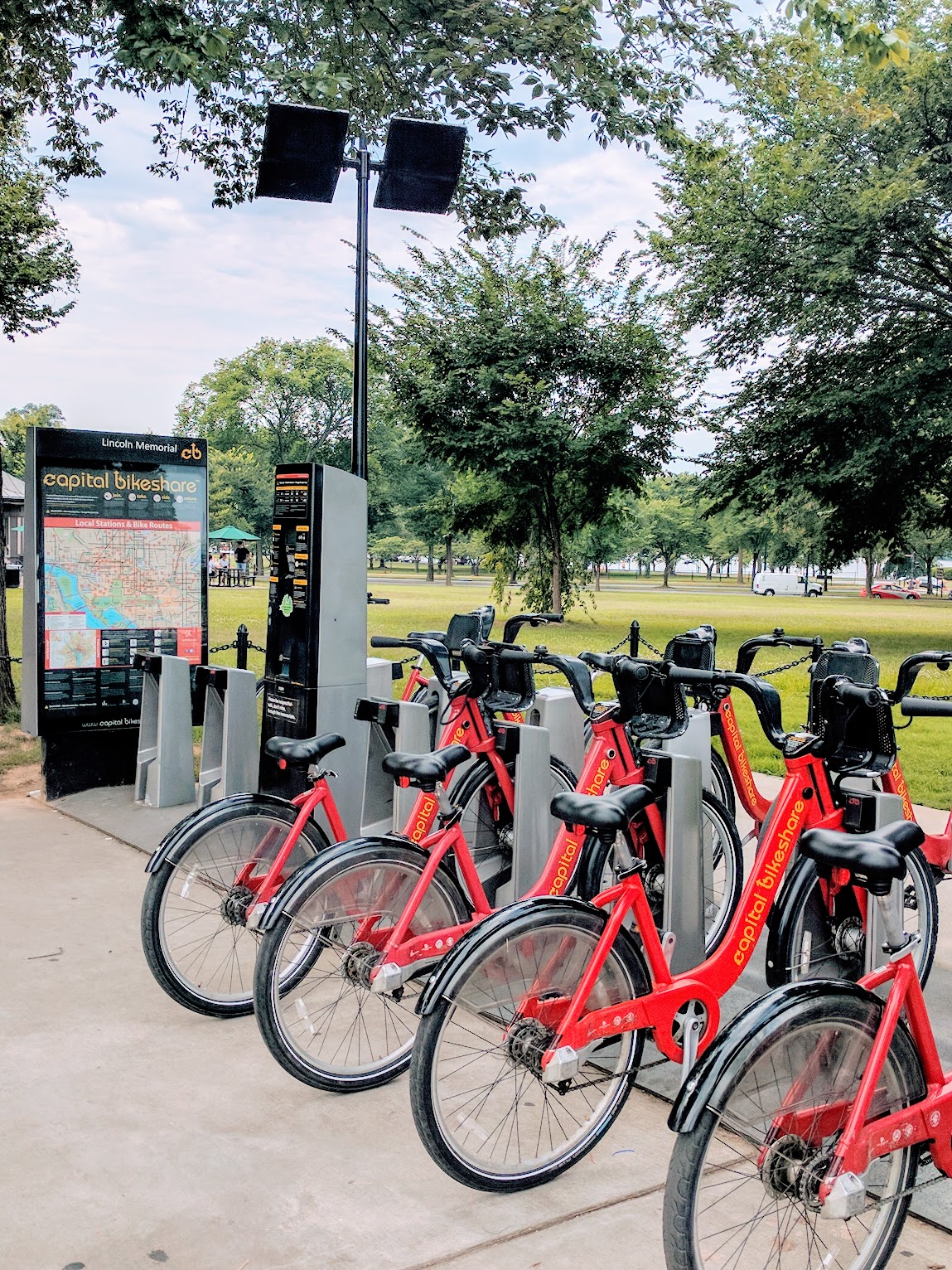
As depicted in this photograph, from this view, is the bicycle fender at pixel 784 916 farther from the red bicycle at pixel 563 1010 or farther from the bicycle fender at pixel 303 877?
the bicycle fender at pixel 303 877

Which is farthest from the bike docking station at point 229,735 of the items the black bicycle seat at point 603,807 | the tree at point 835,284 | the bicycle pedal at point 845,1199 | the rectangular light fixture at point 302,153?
the tree at point 835,284

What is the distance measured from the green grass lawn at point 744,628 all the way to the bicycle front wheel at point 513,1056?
5.71m

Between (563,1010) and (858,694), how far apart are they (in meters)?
1.21

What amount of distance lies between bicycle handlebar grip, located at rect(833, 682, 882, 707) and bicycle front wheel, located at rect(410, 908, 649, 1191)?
3.12 ft

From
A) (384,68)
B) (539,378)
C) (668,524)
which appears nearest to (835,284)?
(539,378)

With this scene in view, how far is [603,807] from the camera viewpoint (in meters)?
2.90

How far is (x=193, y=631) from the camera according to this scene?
7293 millimetres

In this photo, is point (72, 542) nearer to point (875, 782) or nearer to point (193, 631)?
point (193, 631)

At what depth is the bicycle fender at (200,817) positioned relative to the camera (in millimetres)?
3723

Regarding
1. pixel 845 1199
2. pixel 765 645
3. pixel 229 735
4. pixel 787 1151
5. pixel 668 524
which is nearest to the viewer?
pixel 845 1199

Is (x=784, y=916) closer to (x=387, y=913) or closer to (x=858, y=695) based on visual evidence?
(x=858, y=695)

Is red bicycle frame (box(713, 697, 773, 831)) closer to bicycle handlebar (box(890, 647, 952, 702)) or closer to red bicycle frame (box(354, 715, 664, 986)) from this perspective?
bicycle handlebar (box(890, 647, 952, 702))

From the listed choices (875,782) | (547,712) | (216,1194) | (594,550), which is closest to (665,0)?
(547,712)

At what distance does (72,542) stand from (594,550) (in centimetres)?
2535
